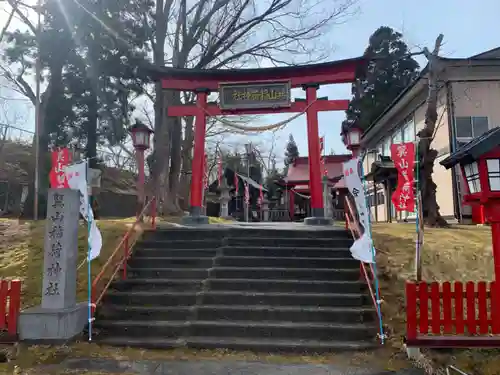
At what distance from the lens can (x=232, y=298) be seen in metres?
7.12

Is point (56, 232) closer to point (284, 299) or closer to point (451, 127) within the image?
point (284, 299)

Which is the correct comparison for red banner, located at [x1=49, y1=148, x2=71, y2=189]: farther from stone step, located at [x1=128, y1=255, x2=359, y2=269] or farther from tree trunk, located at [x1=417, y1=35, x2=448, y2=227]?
tree trunk, located at [x1=417, y1=35, x2=448, y2=227]

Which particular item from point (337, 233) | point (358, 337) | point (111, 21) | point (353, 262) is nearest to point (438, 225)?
point (337, 233)

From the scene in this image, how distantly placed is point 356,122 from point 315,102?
4.68 ft

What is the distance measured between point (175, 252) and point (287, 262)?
8.05ft

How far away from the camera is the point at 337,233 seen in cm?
944

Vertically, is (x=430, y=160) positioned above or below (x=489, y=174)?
above

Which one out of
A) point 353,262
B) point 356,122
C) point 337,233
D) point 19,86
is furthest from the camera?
point 19,86

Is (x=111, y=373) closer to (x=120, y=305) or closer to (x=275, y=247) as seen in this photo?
(x=120, y=305)

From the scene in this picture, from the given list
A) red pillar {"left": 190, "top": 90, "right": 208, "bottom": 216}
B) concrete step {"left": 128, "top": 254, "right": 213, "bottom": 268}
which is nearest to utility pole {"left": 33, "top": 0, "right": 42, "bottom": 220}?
red pillar {"left": 190, "top": 90, "right": 208, "bottom": 216}

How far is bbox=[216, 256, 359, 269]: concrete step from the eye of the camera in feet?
26.5

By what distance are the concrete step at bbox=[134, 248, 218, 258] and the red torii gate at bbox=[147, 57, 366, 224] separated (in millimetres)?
3525

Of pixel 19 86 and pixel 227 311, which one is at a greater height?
pixel 19 86

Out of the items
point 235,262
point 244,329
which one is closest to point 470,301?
point 244,329
